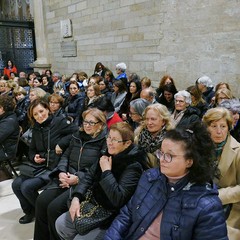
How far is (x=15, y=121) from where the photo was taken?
3744 mm

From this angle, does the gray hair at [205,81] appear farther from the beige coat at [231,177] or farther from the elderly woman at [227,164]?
the beige coat at [231,177]

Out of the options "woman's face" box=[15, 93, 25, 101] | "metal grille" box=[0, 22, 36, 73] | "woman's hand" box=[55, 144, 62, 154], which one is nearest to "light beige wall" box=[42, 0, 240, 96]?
"woman's face" box=[15, 93, 25, 101]

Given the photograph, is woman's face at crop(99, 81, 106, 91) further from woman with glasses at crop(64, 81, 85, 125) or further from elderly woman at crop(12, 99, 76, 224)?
elderly woman at crop(12, 99, 76, 224)

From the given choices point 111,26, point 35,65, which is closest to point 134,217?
point 111,26

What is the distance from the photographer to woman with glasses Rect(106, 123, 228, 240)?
148 cm

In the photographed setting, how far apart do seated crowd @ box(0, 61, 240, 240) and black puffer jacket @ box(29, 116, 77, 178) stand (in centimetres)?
1

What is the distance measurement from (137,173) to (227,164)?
63cm

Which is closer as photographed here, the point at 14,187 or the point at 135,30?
the point at 14,187

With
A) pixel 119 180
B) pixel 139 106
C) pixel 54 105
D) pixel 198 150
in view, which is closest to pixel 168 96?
pixel 139 106

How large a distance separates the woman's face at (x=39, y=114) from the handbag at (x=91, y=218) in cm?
135

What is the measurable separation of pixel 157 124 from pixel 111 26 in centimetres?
572

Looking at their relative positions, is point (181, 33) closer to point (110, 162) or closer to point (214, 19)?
point (214, 19)

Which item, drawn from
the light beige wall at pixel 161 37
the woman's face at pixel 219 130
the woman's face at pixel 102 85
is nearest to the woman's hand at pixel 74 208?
the woman's face at pixel 219 130

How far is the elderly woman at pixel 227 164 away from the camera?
196cm
